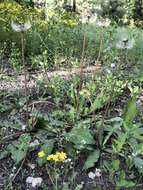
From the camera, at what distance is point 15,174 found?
309 cm

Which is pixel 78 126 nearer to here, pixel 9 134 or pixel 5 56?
pixel 9 134

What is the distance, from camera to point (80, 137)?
324 cm

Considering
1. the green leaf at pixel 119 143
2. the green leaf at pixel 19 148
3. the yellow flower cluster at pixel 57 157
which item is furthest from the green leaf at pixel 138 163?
the green leaf at pixel 19 148

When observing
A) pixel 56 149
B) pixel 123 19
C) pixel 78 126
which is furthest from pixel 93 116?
pixel 123 19

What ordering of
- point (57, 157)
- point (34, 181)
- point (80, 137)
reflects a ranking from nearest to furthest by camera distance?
point (57, 157) → point (34, 181) → point (80, 137)

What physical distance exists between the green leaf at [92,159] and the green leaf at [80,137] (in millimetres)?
86

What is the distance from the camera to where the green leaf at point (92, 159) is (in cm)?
310

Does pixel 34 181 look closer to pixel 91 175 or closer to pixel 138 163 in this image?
pixel 91 175

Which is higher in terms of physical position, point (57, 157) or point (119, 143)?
point (57, 157)

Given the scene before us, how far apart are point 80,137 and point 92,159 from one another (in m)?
0.20

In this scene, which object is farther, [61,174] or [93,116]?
[93,116]

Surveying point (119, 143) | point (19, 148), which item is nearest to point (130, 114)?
point (119, 143)

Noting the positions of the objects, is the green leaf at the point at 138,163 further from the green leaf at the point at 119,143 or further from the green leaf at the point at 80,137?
the green leaf at the point at 80,137

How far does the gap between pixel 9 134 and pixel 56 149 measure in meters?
0.46
